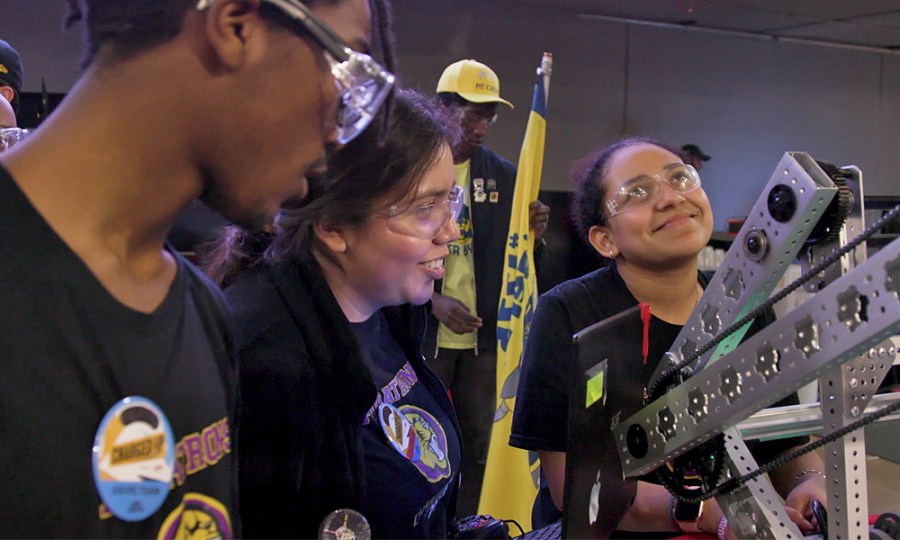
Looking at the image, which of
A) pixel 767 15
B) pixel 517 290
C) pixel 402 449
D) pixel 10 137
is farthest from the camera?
pixel 767 15

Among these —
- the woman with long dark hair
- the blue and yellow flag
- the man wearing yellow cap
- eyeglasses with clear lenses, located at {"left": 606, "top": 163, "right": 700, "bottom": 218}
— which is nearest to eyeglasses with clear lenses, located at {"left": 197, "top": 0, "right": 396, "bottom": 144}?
the woman with long dark hair

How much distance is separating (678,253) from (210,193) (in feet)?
4.09

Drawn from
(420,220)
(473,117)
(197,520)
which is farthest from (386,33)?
(473,117)

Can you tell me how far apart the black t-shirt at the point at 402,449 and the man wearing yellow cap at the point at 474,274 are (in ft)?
6.38

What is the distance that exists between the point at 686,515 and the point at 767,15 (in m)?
5.62

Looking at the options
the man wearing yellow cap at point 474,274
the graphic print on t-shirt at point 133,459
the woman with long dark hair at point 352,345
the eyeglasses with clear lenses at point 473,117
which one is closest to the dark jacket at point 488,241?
the man wearing yellow cap at point 474,274

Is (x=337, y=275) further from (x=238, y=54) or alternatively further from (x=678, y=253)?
(x=678, y=253)

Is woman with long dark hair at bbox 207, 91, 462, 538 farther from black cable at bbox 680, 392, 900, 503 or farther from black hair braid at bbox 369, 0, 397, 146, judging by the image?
black cable at bbox 680, 392, 900, 503

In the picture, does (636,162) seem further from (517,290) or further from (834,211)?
(517,290)

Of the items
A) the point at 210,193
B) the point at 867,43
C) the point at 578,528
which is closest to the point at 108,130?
the point at 210,193

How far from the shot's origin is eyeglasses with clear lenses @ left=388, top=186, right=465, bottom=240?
1339mm

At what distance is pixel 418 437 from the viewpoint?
1.32m

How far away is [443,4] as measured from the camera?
5.37 metres

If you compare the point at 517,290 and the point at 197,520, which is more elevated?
the point at 517,290
